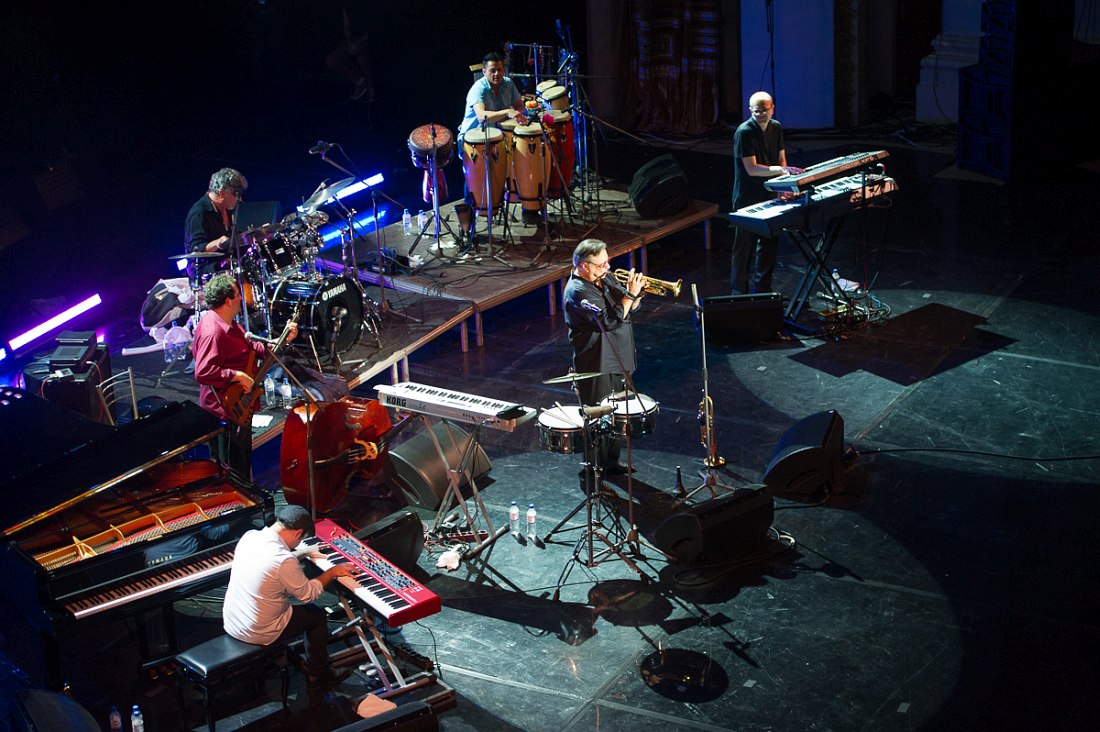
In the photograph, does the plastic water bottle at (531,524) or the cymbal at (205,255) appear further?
the cymbal at (205,255)

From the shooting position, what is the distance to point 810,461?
8227 mm

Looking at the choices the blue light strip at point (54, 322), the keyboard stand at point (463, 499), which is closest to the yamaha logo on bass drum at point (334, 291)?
the keyboard stand at point (463, 499)

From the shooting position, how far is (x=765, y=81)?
653 inches

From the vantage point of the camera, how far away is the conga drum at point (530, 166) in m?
11.9

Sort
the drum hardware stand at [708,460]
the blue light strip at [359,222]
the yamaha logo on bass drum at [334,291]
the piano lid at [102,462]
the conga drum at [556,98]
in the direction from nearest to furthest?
the piano lid at [102,462], the drum hardware stand at [708,460], the yamaha logo on bass drum at [334,291], the conga drum at [556,98], the blue light strip at [359,222]

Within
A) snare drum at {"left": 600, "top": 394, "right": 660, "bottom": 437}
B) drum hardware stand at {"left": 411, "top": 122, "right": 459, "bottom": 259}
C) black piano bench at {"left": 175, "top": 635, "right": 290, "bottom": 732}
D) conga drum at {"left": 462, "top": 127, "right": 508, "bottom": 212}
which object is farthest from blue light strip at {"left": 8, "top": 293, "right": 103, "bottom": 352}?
snare drum at {"left": 600, "top": 394, "right": 660, "bottom": 437}

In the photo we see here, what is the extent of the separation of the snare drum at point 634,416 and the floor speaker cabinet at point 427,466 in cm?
113

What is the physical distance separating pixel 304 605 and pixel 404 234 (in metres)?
6.51

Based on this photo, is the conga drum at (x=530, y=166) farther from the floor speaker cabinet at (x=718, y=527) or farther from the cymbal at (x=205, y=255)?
the floor speaker cabinet at (x=718, y=527)

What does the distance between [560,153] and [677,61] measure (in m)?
5.23

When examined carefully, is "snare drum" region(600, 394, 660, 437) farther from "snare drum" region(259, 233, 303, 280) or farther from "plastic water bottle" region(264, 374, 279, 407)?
"snare drum" region(259, 233, 303, 280)

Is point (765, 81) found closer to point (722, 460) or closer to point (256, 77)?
point (256, 77)

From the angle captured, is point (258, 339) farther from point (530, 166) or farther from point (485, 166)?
point (530, 166)

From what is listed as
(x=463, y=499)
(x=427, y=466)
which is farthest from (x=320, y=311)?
(x=463, y=499)
